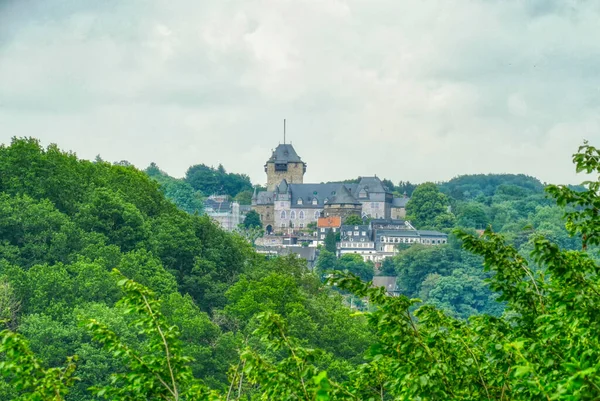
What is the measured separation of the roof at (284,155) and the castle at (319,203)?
6456 mm

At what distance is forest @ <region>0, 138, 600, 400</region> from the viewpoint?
35.9ft

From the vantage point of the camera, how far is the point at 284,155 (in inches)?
7259

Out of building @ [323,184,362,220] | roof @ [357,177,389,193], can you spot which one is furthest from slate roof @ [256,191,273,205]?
roof @ [357,177,389,193]

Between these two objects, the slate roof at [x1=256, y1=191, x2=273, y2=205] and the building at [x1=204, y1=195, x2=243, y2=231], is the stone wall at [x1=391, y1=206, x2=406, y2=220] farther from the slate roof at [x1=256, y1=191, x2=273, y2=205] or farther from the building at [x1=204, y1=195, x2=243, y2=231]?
the building at [x1=204, y1=195, x2=243, y2=231]

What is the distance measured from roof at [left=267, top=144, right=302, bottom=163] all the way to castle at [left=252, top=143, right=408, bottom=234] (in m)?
6.46

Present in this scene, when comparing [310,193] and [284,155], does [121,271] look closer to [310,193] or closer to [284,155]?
[310,193]

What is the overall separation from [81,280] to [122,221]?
987 cm

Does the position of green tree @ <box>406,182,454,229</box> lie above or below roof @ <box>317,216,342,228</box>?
above

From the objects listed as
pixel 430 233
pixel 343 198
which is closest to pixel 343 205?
pixel 343 198

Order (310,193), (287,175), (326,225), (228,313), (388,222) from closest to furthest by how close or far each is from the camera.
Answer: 1. (228,313)
2. (326,225)
3. (388,222)
4. (310,193)
5. (287,175)

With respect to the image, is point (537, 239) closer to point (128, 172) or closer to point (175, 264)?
point (175, 264)

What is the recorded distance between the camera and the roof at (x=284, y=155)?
184 m

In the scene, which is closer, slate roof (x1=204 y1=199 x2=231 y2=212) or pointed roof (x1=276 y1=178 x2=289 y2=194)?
pointed roof (x1=276 y1=178 x2=289 y2=194)

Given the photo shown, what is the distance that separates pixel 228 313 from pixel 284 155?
140m
